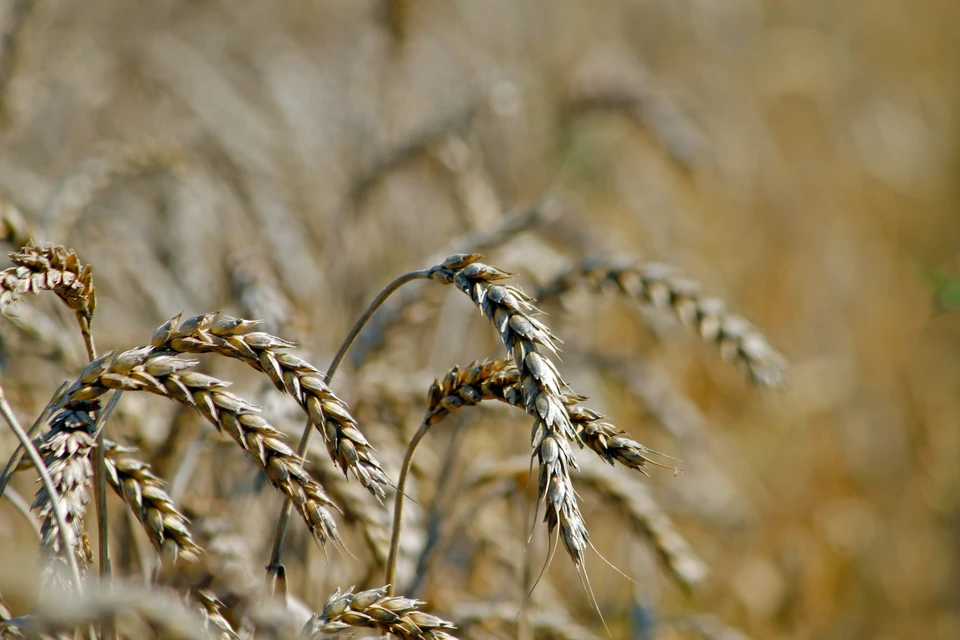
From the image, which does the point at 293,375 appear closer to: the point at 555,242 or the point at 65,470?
the point at 65,470

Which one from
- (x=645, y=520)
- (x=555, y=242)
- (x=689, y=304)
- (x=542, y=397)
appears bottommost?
(x=542, y=397)

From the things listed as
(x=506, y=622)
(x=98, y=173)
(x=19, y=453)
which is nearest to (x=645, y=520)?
(x=506, y=622)

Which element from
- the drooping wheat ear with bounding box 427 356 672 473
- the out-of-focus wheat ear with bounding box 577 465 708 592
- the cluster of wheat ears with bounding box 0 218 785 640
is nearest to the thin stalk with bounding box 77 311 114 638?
the cluster of wheat ears with bounding box 0 218 785 640

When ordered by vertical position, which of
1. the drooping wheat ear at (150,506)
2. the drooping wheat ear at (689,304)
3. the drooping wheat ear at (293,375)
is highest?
the drooping wheat ear at (689,304)

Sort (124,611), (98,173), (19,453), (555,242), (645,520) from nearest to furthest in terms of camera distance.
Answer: (124,611) → (19,453) → (645,520) → (98,173) → (555,242)

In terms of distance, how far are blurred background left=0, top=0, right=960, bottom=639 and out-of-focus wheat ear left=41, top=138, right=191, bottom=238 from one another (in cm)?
1

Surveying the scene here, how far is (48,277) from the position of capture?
3.58ft

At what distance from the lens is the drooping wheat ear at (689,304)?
1.85 metres

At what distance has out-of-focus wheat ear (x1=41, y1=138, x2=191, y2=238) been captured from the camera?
242 centimetres

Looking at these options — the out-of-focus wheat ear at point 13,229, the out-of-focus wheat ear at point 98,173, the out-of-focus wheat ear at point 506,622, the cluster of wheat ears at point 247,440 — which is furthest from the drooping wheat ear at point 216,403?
the out-of-focus wheat ear at point 98,173

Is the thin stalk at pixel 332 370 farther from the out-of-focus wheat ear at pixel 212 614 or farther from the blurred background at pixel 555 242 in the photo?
the blurred background at pixel 555 242

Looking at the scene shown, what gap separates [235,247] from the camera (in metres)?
3.61

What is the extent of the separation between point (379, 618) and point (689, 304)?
1.03 meters

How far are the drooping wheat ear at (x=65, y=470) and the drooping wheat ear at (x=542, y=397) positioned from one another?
51 cm
